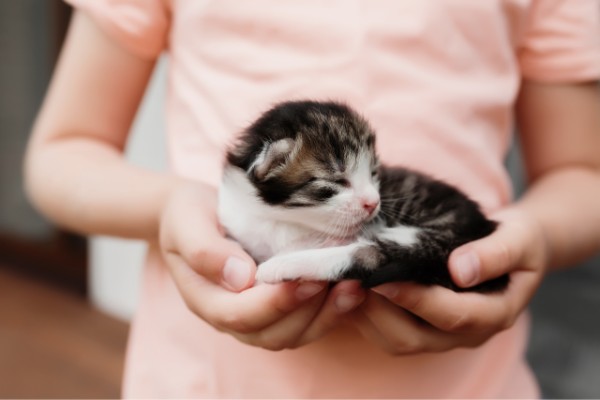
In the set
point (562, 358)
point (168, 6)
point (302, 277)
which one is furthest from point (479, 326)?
point (562, 358)

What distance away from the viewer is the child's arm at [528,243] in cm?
59

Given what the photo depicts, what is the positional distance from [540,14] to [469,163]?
232 millimetres

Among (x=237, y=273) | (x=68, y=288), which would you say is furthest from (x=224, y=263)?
(x=68, y=288)

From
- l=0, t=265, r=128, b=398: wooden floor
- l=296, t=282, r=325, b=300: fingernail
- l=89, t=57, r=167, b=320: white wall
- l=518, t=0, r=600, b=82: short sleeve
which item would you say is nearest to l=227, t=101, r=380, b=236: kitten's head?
l=296, t=282, r=325, b=300: fingernail

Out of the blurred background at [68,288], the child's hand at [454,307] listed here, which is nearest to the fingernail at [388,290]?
the child's hand at [454,307]

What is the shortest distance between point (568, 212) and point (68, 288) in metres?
2.06

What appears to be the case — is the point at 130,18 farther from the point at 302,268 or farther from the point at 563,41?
the point at 563,41

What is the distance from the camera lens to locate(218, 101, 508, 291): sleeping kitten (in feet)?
1.97

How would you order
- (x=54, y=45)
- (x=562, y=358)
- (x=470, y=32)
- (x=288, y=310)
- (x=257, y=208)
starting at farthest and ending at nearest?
(x=54, y=45) < (x=562, y=358) < (x=470, y=32) < (x=257, y=208) < (x=288, y=310)

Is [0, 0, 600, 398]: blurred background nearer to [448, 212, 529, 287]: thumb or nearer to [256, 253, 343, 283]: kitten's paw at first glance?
[448, 212, 529, 287]: thumb

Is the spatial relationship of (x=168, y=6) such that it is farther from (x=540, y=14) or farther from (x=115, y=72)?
(x=540, y=14)

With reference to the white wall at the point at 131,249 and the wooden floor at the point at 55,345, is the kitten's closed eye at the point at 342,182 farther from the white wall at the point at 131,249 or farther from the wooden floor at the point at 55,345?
the wooden floor at the point at 55,345

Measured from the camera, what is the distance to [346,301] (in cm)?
53

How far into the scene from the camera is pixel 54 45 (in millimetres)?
2383
